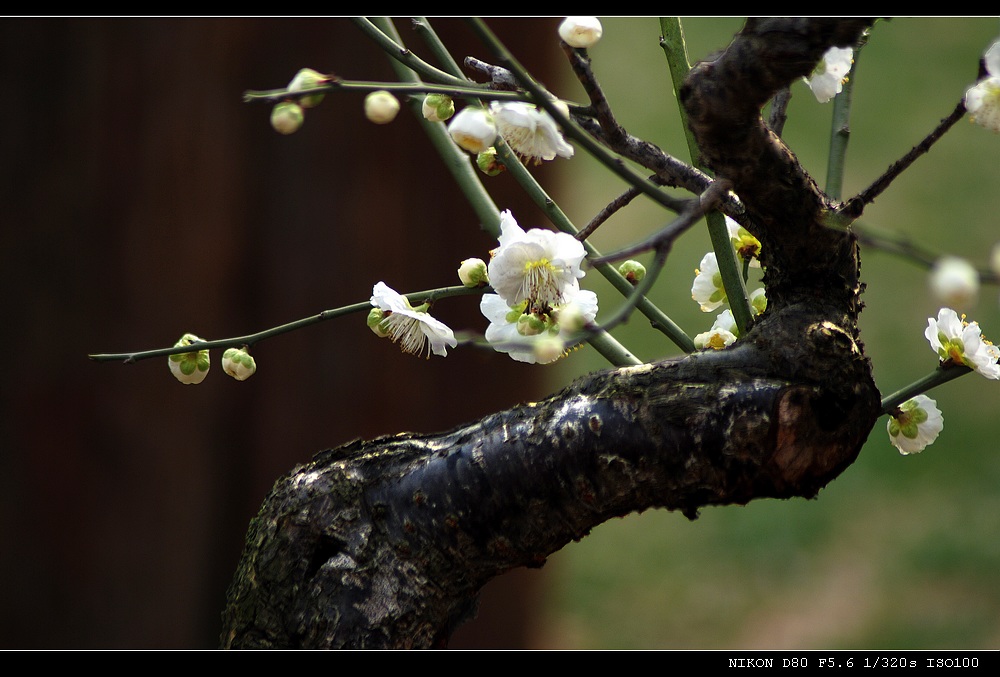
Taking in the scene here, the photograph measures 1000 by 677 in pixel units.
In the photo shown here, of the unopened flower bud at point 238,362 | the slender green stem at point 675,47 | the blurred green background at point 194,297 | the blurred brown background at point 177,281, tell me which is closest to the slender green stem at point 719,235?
the slender green stem at point 675,47

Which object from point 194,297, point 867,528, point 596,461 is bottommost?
point 867,528

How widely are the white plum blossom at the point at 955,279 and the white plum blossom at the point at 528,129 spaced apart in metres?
0.15

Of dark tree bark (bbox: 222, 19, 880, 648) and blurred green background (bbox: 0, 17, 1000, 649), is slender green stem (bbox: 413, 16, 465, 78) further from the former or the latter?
blurred green background (bbox: 0, 17, 1000, 649)

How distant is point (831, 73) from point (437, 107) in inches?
7.7

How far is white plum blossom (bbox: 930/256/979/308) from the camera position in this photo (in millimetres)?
204

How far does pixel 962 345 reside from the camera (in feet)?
1.27

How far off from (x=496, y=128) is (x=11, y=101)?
764mm

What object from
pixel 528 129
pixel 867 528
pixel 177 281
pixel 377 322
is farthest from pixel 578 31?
pixel 867 528

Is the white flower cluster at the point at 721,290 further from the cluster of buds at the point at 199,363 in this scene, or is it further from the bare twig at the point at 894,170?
the cluster of buds at the point at 199,363

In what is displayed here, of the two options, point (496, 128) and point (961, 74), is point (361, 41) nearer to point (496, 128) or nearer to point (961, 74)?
point (496, 128)

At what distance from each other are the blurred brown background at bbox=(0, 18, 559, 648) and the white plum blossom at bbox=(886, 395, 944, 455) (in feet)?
2.08

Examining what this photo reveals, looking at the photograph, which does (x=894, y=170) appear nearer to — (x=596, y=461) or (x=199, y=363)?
(x=596, y=461)

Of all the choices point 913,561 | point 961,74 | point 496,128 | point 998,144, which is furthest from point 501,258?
point 961,74

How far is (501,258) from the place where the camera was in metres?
0.36
